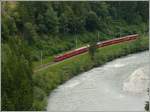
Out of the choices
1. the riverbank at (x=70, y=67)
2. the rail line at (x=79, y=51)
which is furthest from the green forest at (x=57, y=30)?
the rail line at (x=79, y=51)

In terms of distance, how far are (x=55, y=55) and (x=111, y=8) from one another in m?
3.96

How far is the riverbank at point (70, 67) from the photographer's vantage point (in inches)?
466

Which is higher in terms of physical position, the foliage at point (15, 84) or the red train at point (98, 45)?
the foliage at point (15, 84)

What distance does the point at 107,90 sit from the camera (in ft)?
42.2

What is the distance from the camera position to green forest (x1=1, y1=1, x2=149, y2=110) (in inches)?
421

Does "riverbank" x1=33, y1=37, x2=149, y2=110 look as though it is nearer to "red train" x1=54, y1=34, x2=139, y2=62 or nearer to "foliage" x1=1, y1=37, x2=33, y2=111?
"red train" x1=54, y1=34, x2=139, y2=62

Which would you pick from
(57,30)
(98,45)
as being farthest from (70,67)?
(98,45)

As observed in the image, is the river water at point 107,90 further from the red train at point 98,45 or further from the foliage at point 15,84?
the foliage at point 15,84

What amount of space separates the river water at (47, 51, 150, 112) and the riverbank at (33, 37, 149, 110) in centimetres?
15

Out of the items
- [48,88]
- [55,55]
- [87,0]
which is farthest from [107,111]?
[87,0]

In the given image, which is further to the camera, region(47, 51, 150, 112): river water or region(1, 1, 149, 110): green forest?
region(47, 51, 150, 112): river water

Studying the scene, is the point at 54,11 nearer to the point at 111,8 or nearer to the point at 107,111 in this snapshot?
the point at 111,8

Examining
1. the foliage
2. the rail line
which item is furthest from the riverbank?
the foliage

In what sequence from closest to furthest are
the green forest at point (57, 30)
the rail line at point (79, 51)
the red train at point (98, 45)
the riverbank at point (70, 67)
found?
the green forest at point (57, 30) < the riverbank at point (70, 67) < the rail line at point (79, 51) < the red train at point (98, 45)
